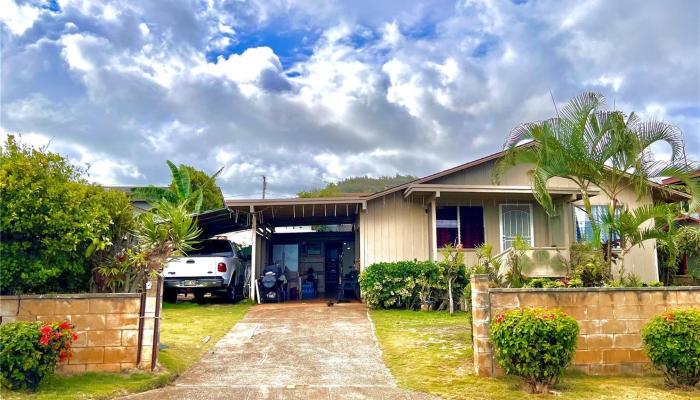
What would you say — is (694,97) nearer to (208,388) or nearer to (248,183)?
(208,388)

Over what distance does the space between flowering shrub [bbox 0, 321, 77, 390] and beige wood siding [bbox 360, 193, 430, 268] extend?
30.3 feet

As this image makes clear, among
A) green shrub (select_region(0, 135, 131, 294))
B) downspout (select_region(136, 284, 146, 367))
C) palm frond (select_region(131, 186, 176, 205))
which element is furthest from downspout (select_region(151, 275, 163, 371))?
palm frond (select_region(131, 186, 176, 205))

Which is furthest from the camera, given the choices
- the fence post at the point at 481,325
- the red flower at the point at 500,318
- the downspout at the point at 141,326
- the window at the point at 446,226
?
the window at the point at 446,226

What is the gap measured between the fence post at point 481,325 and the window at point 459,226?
314 inches

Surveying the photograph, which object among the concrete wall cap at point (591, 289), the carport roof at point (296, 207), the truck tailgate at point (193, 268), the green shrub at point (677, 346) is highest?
the carport roof at point (296, 207)

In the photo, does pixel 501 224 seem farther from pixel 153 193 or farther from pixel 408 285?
pixel 153 193

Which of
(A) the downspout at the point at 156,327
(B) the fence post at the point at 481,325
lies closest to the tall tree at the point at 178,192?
(A) the downspout at the point at 156,327

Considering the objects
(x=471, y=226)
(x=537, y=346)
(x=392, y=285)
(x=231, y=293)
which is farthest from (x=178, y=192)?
(x=537, y=346)

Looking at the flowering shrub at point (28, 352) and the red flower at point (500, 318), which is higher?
the red flower at point (500, 318)

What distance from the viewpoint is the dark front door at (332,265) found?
19.2m

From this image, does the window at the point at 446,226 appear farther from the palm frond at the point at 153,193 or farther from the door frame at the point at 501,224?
the palm frond at the point at 153,193

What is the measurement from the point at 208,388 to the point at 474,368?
349 centimetres

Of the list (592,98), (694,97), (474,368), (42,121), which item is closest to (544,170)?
(592,98)

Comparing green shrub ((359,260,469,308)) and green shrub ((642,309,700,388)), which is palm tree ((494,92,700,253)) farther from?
green shrub ((359,260,469,308))
